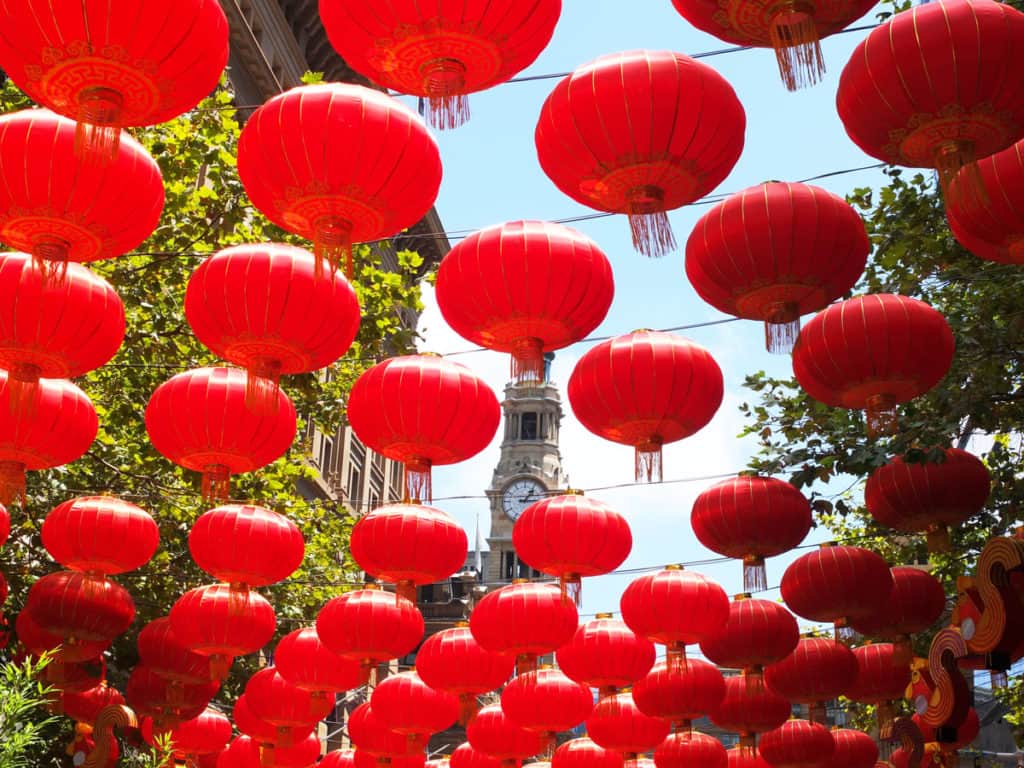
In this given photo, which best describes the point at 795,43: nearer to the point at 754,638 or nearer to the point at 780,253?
the point at 780,253

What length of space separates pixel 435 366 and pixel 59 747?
9.44 m

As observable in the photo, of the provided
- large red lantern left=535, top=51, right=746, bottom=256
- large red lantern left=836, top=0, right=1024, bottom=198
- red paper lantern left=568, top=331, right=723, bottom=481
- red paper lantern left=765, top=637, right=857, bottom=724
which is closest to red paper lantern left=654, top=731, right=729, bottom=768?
red paper lantern left=765, top=637, right=857, bottom=724

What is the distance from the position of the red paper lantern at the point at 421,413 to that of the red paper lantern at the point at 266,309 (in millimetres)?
955

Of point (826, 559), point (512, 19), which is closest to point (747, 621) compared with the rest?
point (826, 559)

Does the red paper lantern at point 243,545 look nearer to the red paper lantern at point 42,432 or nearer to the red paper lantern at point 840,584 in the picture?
the red paper lantern at point 42,432

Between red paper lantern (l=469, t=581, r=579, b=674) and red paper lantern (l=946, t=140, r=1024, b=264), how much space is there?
5.73m

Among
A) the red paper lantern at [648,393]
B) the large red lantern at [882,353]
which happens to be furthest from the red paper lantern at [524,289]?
the large red lantern at [882,353]

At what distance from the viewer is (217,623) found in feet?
34.3

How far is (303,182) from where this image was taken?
5562mm

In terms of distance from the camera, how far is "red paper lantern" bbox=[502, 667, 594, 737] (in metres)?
12.0

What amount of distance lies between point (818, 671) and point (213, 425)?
6.67m

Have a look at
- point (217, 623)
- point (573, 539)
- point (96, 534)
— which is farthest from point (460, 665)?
point (96, 534)

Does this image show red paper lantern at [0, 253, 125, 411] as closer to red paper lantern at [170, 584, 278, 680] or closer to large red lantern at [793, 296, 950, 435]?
red paper lantern at [170, 584, 278, 680]

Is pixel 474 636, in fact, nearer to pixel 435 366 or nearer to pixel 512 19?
→ pixel 435 366
